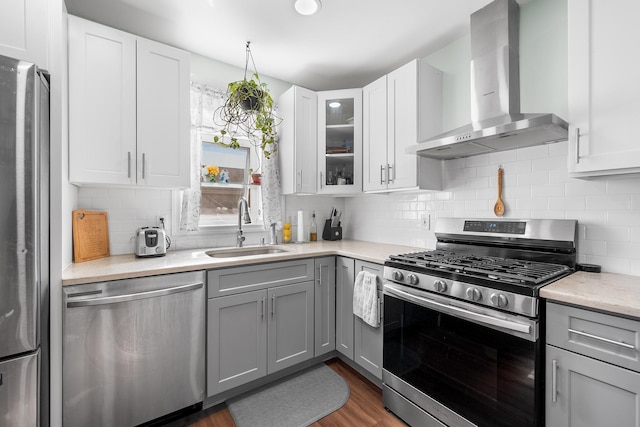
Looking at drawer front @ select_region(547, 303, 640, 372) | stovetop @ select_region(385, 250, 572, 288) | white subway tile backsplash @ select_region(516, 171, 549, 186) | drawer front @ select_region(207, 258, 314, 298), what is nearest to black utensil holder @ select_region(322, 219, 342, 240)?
drawer front @ select_region(207, 258, 314, 298)

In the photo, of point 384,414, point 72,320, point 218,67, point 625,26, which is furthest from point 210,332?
point 625,26

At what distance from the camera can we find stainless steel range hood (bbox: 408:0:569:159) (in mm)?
1745

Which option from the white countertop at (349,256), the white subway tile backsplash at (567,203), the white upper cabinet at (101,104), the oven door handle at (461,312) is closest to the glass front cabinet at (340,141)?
the white countertop at (349,256)

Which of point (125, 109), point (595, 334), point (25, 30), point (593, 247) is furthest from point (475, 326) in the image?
point (25, 30)

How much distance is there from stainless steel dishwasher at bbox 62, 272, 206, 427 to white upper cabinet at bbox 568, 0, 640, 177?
2207 millimetres

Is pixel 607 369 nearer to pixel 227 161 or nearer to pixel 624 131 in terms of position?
pixel 624 131

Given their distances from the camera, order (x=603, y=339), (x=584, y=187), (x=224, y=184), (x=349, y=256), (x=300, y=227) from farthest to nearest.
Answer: (x=300, y=227), (x=224, y=184), (x=349, y=256), (x=584, y=187), (x=603, y=339)

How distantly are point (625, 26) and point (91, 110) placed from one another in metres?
2.79

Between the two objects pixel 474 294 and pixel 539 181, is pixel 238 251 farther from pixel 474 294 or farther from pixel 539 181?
pixel 539 181

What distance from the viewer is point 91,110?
69.1 inches

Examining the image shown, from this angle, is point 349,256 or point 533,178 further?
point 349,256

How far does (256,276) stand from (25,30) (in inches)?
66.7

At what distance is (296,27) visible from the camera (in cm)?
208

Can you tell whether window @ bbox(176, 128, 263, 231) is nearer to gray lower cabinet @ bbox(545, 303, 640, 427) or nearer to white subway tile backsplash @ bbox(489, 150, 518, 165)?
white subway tile backsplash @ bbox(489, 150, 518, 165)
